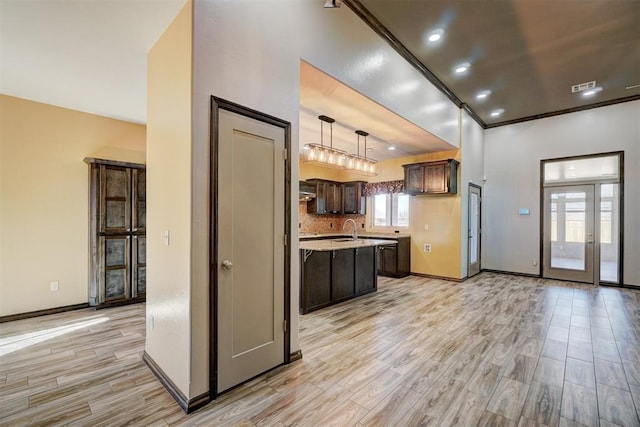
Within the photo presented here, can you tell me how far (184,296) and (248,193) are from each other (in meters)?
0.90

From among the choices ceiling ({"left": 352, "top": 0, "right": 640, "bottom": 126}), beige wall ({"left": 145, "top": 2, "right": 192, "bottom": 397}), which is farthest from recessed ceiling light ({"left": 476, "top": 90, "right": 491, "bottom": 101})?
beige wall ({"left": 145, "top": 2, "right": 192, "bottom": 397})

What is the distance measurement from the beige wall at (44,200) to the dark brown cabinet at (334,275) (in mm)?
3384

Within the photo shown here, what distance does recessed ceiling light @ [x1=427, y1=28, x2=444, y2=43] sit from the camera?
3.67 m

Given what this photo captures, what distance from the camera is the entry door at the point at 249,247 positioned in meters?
2.19

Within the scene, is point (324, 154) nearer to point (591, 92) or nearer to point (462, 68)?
point (462, 68)

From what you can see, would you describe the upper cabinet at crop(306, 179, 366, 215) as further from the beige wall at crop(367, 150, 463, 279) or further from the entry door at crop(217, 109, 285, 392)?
the entry door at crop(217, 109, 285, 392)

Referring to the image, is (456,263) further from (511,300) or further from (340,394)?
(340,394)

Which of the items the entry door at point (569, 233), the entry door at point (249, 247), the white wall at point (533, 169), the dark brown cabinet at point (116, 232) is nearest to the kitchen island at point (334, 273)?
the entry door at point (249, 247)

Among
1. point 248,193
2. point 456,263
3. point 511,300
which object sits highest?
point 248,193

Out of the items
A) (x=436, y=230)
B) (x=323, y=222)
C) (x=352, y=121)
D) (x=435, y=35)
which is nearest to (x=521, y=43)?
(x=435, y=35)

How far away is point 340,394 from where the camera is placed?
220cm

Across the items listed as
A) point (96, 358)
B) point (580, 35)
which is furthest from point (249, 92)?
point (580, 35)

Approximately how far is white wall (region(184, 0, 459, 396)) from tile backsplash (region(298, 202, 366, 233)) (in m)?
4.75

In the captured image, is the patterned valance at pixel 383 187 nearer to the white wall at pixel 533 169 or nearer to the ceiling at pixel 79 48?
the white wall at pixel 533 169
